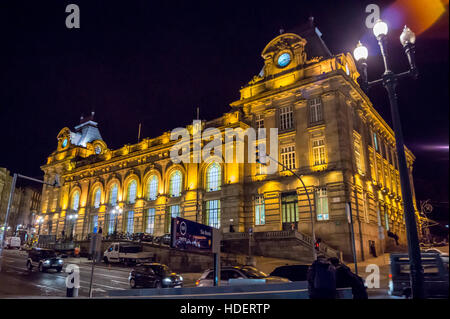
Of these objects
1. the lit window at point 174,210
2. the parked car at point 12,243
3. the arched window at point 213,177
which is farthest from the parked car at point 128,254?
the parked car at point 12,243

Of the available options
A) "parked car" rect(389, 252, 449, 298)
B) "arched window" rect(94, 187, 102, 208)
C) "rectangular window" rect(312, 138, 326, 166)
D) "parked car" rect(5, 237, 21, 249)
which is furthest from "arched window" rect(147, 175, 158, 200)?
"parked car" rect(389, 252, 449, 298)

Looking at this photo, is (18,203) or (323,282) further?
(18,203)

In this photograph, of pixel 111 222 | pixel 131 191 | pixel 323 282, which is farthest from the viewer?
pixel 111 222

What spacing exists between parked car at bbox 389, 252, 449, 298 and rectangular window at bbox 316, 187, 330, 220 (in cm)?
2471

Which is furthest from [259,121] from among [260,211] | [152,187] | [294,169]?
[152,187]

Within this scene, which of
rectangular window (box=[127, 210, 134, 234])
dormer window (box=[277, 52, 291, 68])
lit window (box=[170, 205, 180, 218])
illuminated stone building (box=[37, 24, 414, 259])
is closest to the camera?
illuminated stone building (box=[37, 24, 414, 259])

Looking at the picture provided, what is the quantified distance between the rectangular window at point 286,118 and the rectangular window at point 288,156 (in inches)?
95.3

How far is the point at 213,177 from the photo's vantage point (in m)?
42.7

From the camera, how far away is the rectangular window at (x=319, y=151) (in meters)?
34.5

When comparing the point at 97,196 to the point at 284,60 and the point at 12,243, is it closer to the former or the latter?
the point at 12,243

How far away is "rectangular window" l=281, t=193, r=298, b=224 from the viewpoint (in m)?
34.8

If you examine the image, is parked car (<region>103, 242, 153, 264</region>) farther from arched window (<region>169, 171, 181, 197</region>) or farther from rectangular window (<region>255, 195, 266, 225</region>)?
arched window (<region>169, 171, 181, 197</region>)

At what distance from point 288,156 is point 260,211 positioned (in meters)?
6.81

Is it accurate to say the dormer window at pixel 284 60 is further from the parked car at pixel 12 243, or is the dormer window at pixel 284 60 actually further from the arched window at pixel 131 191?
the parked car at pixel 12 243
